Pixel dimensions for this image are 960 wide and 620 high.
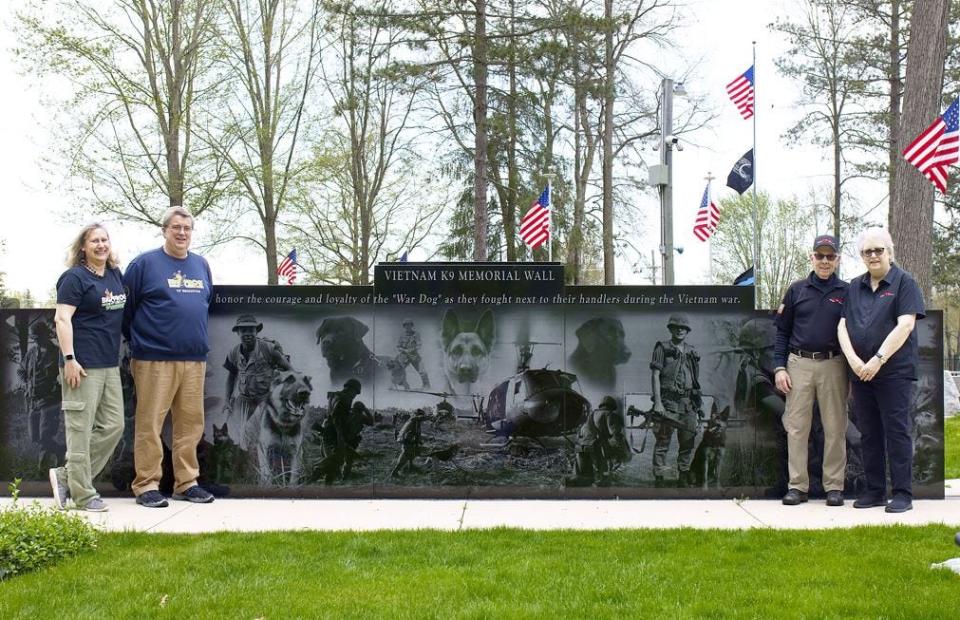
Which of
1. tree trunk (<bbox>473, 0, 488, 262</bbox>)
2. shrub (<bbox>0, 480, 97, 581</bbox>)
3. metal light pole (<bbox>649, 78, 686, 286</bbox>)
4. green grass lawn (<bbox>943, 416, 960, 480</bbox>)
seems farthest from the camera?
tree trunk (<bbox>473, 0, 488, 262</bbox>)

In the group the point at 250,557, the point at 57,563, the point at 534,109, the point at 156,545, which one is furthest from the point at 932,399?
the point at 534,109

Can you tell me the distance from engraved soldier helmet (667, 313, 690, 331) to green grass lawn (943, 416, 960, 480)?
3365 mm

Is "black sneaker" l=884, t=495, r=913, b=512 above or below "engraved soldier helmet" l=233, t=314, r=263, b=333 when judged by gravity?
below

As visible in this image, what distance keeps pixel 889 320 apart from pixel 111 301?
570cm

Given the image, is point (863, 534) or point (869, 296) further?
point (869, 296)

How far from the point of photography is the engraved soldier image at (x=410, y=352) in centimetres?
678

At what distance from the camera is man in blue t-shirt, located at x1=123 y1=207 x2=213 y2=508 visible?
254 inches

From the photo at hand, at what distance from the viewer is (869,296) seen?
622 cm

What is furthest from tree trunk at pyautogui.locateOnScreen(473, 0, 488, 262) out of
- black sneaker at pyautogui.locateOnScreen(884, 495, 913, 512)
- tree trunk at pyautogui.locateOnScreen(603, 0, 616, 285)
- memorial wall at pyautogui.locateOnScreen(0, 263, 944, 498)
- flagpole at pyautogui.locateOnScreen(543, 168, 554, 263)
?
black sneaker at pyautogui.locateOnScreen(884, 495, 913, 512)

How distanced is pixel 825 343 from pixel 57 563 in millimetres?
5394

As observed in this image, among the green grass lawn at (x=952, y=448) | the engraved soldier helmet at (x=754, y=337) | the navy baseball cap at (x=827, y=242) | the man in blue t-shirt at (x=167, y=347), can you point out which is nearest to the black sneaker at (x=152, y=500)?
the man in blue t-shirt at (x=167, y=347)

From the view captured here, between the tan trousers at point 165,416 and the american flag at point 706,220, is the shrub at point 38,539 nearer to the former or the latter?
the tan trousers at point 165,416

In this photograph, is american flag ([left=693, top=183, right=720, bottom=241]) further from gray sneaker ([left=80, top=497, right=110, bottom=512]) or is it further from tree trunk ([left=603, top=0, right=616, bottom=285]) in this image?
gray sneaker ([left=80, top=497, right=110, bottom=512])

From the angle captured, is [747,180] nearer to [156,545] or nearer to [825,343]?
[825,343]
